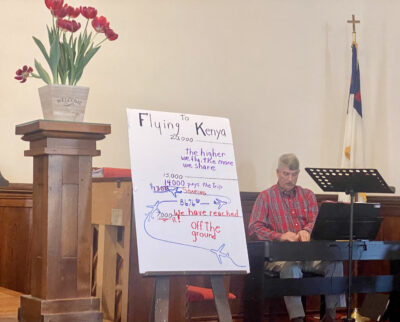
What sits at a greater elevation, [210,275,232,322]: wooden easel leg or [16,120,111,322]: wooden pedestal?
[16,120,111,322]: wooden pedestal

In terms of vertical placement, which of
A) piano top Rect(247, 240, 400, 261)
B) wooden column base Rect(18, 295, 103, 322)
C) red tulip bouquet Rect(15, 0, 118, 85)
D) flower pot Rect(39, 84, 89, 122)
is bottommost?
wooden column base Rect(18, 295, 103, 322)

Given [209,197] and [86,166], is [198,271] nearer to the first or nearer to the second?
[209,197]

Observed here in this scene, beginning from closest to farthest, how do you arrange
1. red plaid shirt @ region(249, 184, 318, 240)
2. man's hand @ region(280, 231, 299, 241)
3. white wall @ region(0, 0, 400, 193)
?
man's hand @ region(280, 231, 299, 241) → red plaid shirt @ region(249, 184, 318, 240) → white wall @ region(0, 0, 400, 193)

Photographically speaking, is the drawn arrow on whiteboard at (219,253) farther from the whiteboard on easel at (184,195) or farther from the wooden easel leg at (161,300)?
the wooden easel leg at (161,300)

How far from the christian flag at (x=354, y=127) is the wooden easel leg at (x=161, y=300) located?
366cm

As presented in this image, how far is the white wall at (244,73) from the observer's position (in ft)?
18.3

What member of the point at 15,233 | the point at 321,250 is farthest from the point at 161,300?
the point at 15,233

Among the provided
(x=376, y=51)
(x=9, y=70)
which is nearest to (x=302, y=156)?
(x=376, y=51)

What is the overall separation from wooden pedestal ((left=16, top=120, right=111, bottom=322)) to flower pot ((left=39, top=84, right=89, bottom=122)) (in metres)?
0.06

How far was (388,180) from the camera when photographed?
655 centimetres

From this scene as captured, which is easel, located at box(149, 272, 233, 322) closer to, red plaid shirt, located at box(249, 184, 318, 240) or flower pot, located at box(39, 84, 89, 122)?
flower pot, located at box(39, 84, 89, 122)

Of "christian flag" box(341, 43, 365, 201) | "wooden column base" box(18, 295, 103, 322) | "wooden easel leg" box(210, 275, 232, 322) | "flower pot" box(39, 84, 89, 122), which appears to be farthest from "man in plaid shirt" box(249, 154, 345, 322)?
"flower pot" box(39, 84, 89, 122)

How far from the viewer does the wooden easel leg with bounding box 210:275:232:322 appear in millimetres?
3277

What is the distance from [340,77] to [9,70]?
123 inches
